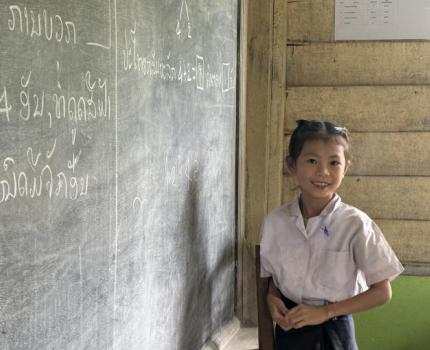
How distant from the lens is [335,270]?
6.07 ft

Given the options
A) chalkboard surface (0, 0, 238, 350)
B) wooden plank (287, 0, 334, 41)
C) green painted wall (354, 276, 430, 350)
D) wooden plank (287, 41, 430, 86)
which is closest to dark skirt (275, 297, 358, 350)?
chalkboard surface (0, 0, 238, 350)

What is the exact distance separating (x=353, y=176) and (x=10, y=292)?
1978 mm

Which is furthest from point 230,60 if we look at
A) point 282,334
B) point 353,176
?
point 282,334

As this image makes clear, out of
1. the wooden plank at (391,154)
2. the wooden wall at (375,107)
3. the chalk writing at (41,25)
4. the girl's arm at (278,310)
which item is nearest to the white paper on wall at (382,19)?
the wooden wall at (375,107)

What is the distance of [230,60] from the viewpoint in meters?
2.54

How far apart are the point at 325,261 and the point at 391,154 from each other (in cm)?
110

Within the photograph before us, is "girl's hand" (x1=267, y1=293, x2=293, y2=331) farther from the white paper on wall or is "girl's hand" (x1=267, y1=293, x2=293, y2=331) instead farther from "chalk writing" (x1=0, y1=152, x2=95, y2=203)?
the white paper on wall

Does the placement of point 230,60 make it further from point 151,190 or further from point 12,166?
point 12,166

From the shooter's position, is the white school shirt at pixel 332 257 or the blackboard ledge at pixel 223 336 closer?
the white school shirt at pixel 332 257

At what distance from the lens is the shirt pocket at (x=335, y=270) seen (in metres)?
1.85

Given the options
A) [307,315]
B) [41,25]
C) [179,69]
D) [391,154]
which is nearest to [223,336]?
[307,315]

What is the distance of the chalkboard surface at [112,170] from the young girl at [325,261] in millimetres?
410

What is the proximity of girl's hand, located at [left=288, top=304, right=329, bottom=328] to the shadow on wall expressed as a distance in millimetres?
505

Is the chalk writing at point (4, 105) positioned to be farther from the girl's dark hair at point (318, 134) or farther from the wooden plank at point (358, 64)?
the wooden plank at point (358, 64)
